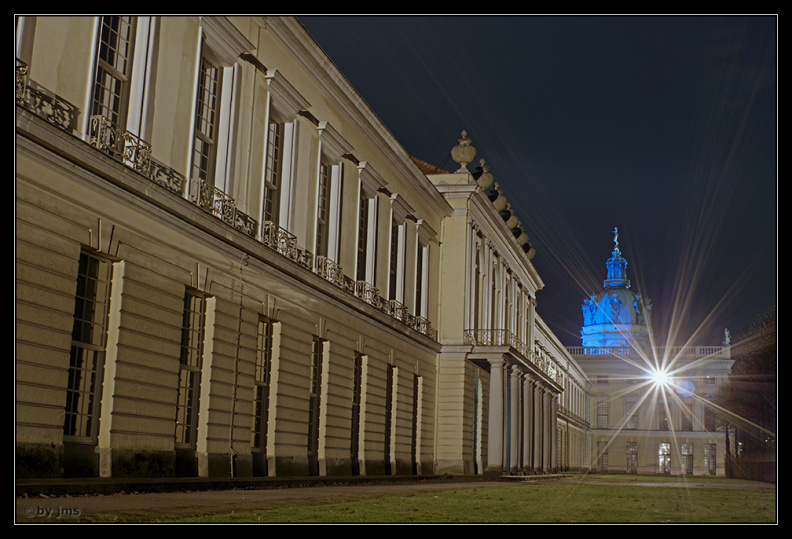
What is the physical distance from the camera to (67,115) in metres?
15.5

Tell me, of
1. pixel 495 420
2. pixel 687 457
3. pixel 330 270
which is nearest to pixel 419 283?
pixel 495 420

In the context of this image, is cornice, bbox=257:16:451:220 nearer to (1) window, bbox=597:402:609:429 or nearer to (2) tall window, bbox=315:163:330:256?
(2) tall window, bbox=315:163:330:256

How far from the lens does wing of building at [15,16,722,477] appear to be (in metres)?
14.7

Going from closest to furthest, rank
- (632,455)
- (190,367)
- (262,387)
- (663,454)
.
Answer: (190,367), (262,387), (663,454), (632,455)

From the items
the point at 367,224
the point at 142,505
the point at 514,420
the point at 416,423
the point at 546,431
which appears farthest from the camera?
the point at 546,431

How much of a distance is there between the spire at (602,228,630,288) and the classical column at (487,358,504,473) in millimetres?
114603

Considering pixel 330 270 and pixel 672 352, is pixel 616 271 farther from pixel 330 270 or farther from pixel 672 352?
pixel 330 270

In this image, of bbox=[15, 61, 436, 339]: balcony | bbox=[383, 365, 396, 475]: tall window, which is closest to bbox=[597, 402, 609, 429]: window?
bbox=[383, 365, 396, 475]: tall window

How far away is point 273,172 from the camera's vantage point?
25203 millimetres

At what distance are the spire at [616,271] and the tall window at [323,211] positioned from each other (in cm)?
13024

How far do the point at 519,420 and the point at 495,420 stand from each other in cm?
685

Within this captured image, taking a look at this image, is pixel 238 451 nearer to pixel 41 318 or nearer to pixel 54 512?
pixel 41 318

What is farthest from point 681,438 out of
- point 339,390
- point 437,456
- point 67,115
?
point 67,115

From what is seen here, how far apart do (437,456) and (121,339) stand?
26055mm
